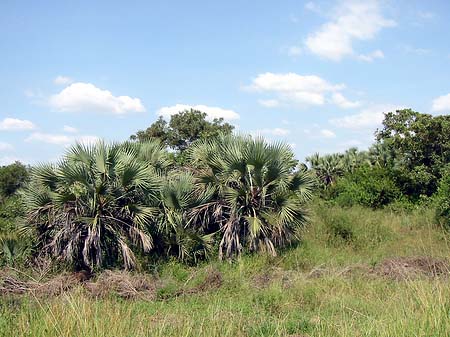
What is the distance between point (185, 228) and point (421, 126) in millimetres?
15278

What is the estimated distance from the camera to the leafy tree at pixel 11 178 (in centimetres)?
2958

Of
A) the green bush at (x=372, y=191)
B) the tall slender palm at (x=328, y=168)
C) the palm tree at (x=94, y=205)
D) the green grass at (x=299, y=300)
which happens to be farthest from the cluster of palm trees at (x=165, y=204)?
the tall slender palm at (x=328, y=168)

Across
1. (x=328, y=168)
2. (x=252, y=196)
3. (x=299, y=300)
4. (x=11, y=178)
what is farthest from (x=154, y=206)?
(x=328, y=168)

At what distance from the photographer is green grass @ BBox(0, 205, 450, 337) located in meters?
4.91

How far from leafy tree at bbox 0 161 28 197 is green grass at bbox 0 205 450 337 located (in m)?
19.1

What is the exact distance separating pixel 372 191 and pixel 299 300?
616 inches

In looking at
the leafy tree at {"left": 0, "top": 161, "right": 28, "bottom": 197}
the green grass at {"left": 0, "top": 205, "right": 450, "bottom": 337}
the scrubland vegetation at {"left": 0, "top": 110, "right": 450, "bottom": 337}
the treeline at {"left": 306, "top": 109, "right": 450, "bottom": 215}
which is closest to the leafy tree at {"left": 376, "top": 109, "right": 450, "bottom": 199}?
the treeline at {"left": 306, "top": 109, "right": 450, "bottom": 215}

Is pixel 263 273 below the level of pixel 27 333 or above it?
below

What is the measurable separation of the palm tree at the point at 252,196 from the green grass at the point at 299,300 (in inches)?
22.9

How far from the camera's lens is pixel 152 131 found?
38.6m

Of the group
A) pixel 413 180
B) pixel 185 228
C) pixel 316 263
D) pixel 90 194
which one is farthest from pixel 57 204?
pixel 413 180

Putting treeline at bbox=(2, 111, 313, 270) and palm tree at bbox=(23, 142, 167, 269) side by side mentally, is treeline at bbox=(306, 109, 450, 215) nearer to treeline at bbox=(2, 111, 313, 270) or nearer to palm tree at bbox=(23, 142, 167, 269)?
treeline at bbox=(2, 111, 313, 270)

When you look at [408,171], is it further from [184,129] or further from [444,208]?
[184,129]

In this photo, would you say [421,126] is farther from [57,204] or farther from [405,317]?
[405,317]
